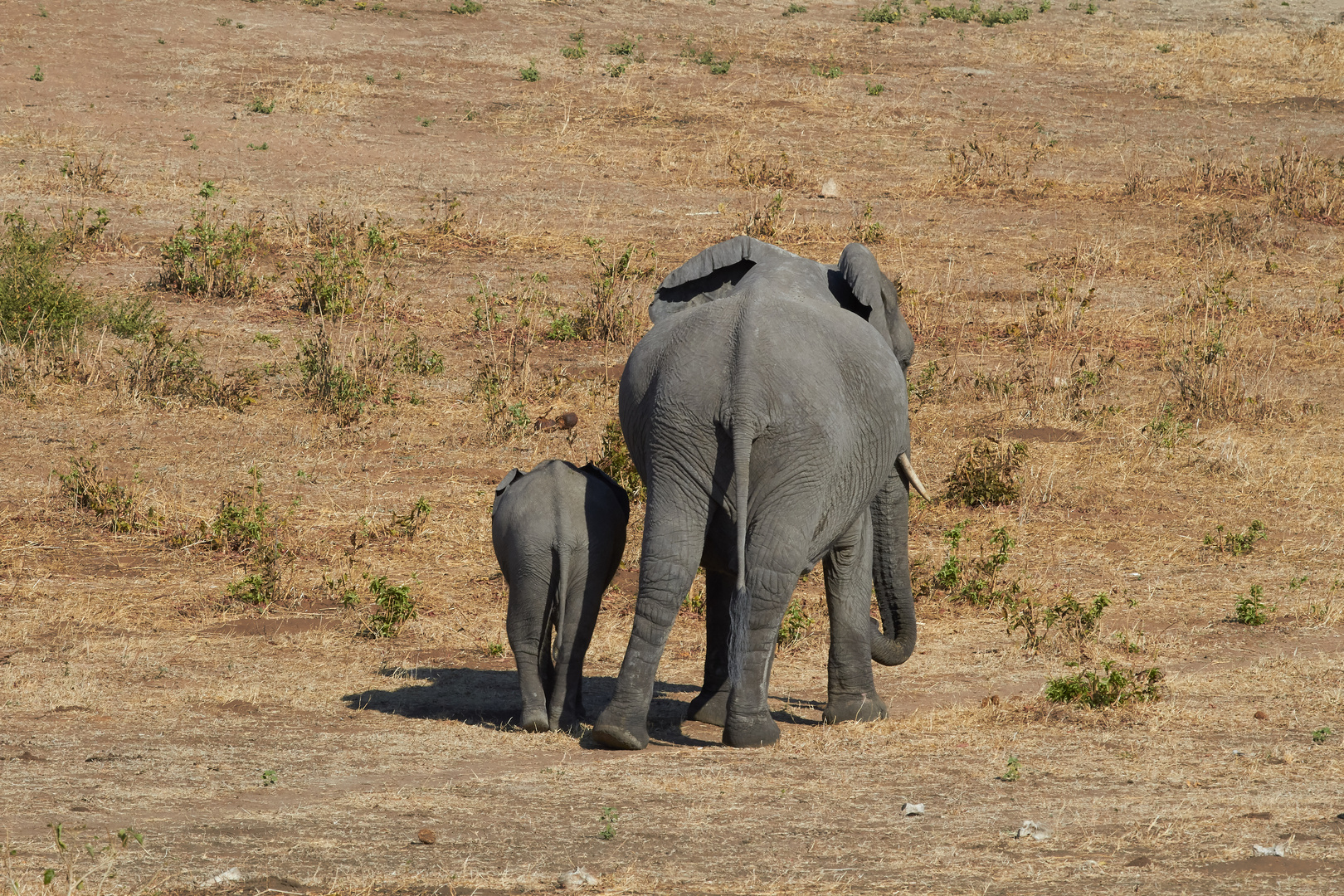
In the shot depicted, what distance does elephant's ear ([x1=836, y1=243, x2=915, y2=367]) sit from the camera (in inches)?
285

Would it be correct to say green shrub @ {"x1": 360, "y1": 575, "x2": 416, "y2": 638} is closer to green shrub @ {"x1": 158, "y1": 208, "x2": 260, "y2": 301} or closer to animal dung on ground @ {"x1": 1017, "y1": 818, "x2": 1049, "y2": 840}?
animal dung on ground @ {"x1": 1017, "y1": 818, "x2": 1049, "y2": 840}

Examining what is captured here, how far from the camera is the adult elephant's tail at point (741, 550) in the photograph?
6398mm

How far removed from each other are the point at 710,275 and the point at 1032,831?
3164mm

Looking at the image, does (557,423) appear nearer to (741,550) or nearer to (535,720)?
(535,720)

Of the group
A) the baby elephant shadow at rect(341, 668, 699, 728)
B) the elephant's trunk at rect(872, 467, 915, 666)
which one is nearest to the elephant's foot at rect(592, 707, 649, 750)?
the baby elephant shadow at rect(341, 668, 699, 728)

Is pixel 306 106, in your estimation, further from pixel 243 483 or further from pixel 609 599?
pixel 609 599

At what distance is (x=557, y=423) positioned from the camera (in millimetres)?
12953

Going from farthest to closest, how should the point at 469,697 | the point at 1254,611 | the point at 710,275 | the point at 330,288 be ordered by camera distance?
the point at 330,288 → the point at 1254,611 → the point at 469,697 → the point at 710,275

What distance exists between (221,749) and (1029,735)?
3.43 m

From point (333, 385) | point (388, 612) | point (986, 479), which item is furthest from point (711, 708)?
point (333, 385)

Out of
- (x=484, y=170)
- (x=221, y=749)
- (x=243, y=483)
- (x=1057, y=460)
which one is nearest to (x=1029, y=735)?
(x=221, y=749)

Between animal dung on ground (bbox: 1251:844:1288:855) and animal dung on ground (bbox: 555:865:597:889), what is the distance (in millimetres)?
2151

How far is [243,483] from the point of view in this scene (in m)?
11.4

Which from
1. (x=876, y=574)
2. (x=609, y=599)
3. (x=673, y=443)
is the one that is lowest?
(x=609, y=599)
